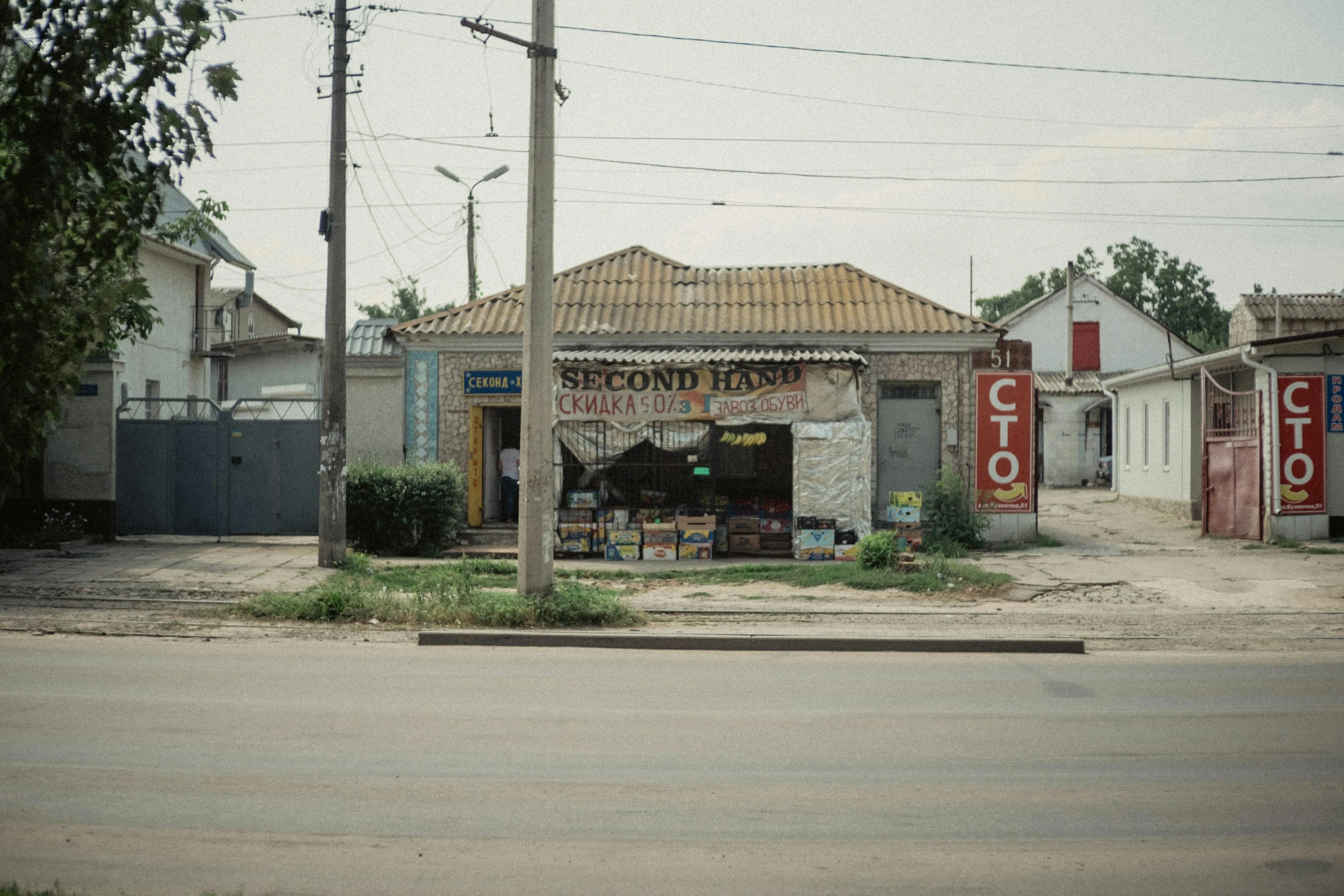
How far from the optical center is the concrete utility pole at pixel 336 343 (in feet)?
48.4

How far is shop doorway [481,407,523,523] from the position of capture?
20.1m

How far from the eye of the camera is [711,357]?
57.7 ft

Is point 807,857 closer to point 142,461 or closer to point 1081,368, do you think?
point 142,461

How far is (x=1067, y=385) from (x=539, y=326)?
104 ft

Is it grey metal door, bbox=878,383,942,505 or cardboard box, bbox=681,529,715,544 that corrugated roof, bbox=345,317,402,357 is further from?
grey metal door, bbox=878,383,942,505

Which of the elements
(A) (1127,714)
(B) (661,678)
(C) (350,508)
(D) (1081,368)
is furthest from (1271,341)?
(D) (1081,368)

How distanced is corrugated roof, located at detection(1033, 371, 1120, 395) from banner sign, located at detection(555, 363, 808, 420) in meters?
20.4

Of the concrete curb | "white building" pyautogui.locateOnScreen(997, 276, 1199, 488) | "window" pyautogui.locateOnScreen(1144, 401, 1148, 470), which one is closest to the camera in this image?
the concrete curb

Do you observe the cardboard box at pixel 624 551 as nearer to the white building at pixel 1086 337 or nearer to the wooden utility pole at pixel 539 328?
the wooden utility pole at pixel 539 328

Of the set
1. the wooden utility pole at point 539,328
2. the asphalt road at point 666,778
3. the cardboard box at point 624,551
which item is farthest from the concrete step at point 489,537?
the asphalt road at point 666,778

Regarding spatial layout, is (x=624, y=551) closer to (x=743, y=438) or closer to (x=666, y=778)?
(x=743, y=438)

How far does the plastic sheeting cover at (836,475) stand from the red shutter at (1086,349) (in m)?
27.6

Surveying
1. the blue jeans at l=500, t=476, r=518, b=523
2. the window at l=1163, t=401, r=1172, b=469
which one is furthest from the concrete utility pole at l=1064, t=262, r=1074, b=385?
the blue jeans at l=500, t=476, r=518, b=523

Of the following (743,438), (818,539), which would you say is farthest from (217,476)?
(818,539)
